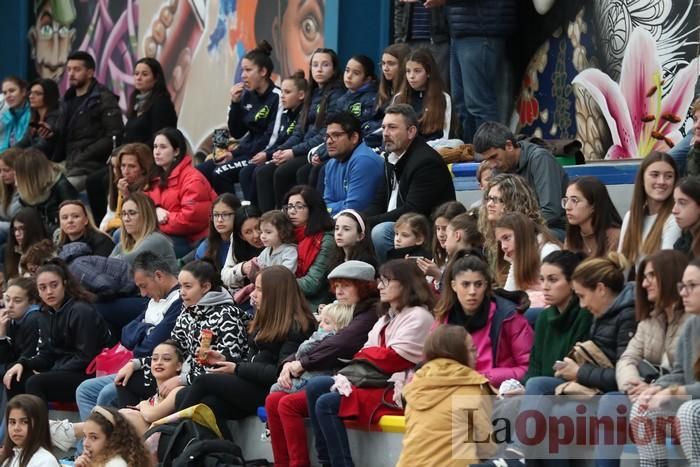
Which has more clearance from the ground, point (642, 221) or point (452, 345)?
point (642, 221)

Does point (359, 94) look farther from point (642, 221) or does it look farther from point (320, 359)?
point (642, 221)

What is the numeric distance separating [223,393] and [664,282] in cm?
365

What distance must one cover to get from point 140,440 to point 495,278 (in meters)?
2.48

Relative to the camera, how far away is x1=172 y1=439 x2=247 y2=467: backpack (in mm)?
10672

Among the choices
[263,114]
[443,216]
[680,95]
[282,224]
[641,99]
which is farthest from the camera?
[263,114]

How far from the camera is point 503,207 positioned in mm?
11055

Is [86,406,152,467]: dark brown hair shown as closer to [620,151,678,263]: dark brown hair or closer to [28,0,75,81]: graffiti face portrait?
[620,151,678,263]: dark brown hair

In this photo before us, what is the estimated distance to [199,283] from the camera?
12125 mm

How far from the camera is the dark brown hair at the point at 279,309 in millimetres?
11531

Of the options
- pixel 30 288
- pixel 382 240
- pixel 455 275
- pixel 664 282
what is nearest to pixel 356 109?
pixel 382 240

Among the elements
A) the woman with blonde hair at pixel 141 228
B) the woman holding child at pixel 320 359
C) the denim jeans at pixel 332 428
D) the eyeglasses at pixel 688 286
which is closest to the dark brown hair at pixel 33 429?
the woman holding child at pixel 320 359

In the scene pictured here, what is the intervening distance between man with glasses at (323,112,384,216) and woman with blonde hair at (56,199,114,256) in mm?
2247

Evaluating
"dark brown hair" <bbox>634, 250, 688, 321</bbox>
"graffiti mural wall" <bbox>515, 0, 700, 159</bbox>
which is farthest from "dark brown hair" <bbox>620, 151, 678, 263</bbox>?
"graffiti mural wall" <bbox>515, 0, 700, 159</bbox>

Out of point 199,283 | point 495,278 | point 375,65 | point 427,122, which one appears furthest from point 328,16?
point 495,278
